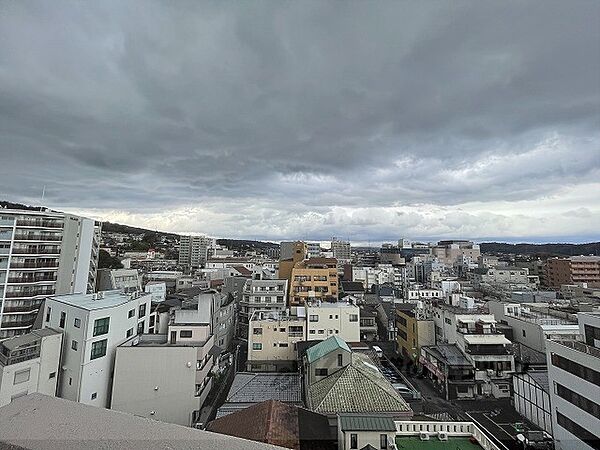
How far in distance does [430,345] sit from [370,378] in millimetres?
15937

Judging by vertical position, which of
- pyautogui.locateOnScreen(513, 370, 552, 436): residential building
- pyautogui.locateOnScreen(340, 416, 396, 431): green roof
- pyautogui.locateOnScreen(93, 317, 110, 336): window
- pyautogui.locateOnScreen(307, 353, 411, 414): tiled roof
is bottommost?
pyautogui.locateOnScreen(513, 370, 552, 436): residential building

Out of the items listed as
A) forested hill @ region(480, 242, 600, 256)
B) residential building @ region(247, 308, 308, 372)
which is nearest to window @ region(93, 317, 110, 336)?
residential building @ region(247, 308, 308, 372)

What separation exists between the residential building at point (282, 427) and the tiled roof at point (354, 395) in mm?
1552

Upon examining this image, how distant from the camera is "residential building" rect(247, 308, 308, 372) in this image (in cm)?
2658

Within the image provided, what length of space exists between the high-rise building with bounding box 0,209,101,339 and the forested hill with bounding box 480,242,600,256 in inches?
5143

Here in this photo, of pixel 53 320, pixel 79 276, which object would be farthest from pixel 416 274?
pixel 53 320

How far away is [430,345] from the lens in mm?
27953

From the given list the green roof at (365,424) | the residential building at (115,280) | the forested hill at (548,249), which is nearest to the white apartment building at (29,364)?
the green roof at (365,424)

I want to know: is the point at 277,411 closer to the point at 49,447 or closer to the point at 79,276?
the point at 49,447

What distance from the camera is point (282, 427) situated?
10102 mm

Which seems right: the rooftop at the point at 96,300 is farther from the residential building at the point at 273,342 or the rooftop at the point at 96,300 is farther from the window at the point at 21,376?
the residential building at the point at 273,342

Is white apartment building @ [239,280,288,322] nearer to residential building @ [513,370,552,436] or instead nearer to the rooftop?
the rooftop

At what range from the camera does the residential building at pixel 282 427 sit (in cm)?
973

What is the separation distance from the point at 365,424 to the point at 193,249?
96.9 m
